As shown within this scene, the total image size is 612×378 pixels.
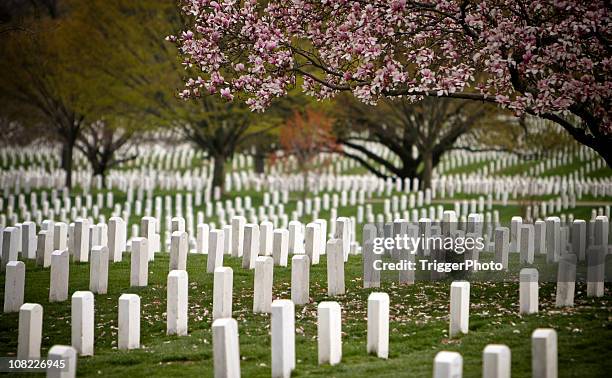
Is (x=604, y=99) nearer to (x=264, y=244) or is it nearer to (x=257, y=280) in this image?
(x=257, y=280)

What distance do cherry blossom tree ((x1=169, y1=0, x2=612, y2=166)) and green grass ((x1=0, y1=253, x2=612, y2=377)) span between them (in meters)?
2.43

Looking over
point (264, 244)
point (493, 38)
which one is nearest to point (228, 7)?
point (493, 38)

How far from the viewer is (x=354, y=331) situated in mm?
10484

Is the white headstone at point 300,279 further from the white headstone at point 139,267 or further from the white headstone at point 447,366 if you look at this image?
the white headstone at point 447,366

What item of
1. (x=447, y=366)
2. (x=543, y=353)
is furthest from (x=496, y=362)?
(x=543, y=353)

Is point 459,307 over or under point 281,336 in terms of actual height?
over

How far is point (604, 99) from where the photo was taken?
12031mm

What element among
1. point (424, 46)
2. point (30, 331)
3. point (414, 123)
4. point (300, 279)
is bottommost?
point (30, 331)

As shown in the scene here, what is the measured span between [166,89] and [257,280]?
2226 cm

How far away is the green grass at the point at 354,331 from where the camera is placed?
909 cm

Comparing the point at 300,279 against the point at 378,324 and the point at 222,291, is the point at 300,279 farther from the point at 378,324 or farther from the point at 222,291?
the point at 378,324

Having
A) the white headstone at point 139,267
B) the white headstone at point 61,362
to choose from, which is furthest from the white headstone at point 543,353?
the white headstone at point 139,267

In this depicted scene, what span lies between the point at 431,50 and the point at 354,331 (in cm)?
403

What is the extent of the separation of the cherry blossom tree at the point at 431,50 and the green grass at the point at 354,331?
95.5 inches
